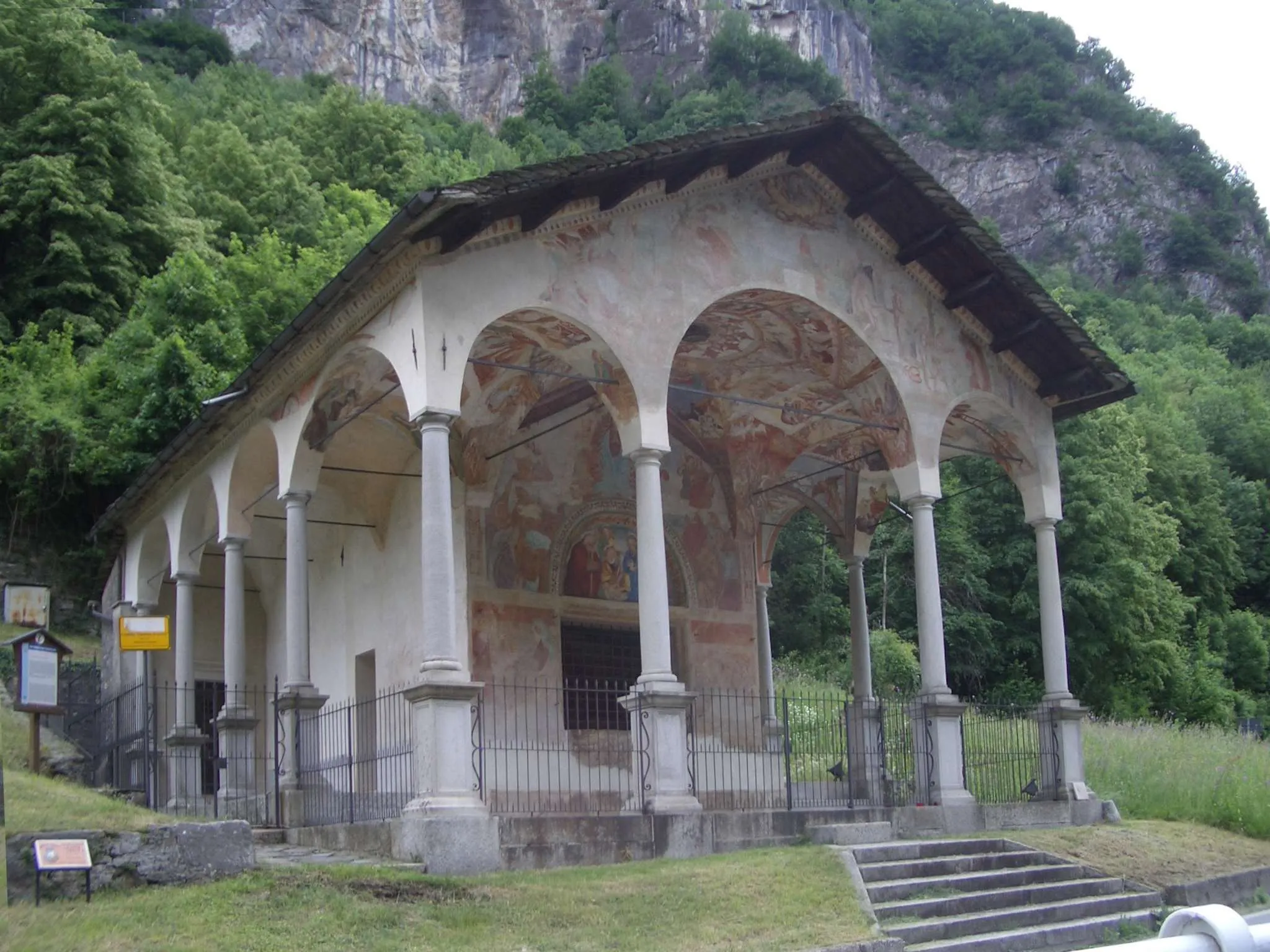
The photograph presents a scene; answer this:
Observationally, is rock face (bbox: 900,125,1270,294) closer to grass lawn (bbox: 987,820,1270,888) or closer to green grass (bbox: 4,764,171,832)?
grass lawn (bbox: 987,820,1270,888)

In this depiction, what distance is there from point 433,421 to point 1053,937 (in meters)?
7.02

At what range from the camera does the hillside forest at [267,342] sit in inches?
1102

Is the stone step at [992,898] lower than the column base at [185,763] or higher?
lower

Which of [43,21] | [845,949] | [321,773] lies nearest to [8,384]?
[43,21]

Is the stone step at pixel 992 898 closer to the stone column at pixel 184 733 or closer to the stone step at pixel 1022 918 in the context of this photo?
the stone step at pixel 1022 918

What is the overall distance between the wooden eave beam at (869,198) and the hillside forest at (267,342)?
6.70 meters

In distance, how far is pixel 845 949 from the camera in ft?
33.0

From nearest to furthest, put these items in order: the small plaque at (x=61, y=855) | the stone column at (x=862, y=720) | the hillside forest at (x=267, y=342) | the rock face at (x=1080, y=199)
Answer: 1. the small plaque at (x=61, y=855)
2. the stone column at (x=862, y=720)
3. the hillside forest at (x=267, y=342)
4. the rock face at (x=1080, y=199)

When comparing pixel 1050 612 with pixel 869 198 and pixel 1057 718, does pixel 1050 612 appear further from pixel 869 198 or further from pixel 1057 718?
pixel 869 198

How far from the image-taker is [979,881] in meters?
13.2

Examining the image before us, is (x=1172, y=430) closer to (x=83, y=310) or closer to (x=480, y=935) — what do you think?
(x=83, y=310)

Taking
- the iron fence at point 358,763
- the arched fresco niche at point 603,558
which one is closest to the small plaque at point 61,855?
the iron fence at point 358,763

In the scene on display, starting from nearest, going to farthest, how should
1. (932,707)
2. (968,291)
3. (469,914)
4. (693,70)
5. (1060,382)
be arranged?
(469,914)
(932,707)
(968,291)
(1060,382)
(693,70)

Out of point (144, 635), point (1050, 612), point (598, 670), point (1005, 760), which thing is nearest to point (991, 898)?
point (1005, 760)
